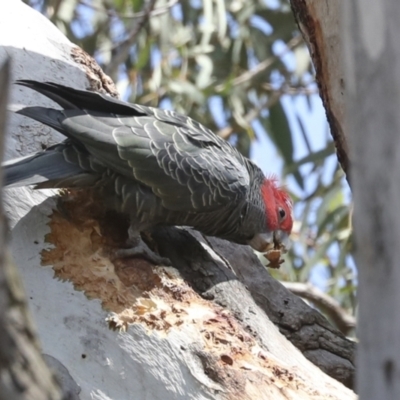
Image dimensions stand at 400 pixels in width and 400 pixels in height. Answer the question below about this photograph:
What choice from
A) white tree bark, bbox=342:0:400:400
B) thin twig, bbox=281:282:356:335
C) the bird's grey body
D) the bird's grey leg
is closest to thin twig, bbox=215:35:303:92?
thin twig, bbox=281:282:356:335

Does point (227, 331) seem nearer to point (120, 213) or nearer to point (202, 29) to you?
point (120, 213)

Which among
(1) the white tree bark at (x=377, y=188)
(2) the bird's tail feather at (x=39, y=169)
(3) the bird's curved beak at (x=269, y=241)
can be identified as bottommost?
(1) the white tree bark at (x=377, y=188)

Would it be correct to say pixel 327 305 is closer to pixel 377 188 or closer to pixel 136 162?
pixel 136 162

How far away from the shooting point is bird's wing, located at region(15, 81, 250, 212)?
2.67m

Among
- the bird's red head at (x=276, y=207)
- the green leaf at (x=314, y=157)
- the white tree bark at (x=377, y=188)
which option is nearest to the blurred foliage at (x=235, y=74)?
the green leaf at (x=314, y=157)

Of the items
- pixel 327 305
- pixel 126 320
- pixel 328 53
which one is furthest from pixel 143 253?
pixel 327 305

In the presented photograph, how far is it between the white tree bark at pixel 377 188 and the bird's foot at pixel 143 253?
152 cm

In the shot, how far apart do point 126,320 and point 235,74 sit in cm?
389

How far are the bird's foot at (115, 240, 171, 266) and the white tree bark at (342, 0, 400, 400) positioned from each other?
1.52 m

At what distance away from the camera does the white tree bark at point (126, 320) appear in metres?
2.28

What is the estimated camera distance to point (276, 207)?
11.3ft

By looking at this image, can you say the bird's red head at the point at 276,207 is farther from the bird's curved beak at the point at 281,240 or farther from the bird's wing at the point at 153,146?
the bird's wing at the point at 153,146

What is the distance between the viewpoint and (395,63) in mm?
1100

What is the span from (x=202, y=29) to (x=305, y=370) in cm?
353
